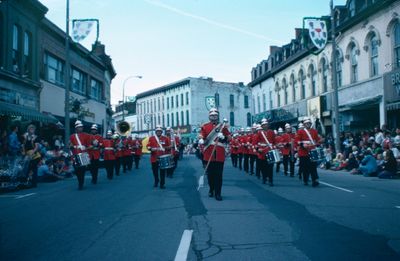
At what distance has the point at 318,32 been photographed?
22.1 meters

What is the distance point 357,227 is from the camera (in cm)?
646

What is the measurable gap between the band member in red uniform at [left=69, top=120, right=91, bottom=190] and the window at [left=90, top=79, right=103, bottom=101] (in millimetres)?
28218

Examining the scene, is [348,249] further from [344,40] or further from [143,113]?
[143,113]

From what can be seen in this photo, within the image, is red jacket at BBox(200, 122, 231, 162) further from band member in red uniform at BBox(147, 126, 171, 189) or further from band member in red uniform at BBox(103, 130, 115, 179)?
band member in red uniform at BBox(103, 130, 115, 179)

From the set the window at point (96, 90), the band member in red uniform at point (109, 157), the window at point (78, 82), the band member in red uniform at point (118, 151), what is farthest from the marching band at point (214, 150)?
the window at point (96, 90)

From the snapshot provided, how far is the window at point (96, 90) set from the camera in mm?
40931

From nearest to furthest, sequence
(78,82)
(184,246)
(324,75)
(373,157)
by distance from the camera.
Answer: (184,246)
(373,157)
(324,75)
(78,82)

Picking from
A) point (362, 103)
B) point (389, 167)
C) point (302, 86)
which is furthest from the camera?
point (302, 86)

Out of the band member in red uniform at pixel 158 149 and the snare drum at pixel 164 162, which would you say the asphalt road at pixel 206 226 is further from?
the band member in red uniform at pixel 158 149

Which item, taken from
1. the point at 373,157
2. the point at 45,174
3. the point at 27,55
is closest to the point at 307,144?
the point at 373,157

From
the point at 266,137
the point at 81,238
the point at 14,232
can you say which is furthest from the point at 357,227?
the point at 266,137

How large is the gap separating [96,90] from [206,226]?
38129 mm

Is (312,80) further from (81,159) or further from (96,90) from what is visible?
(81,159)

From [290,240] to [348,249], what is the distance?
789mm
